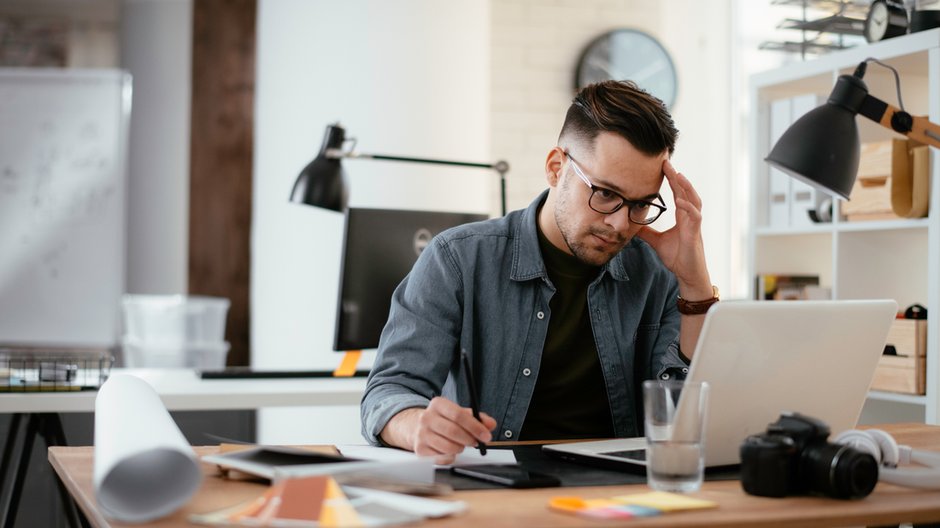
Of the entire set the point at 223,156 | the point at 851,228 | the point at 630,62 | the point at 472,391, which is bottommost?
the point at 472,391

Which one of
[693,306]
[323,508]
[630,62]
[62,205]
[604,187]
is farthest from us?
[630,62]

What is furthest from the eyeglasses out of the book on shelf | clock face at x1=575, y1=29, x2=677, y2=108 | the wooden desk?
clock face at x1=575, y1=29, x2=677, y2=108

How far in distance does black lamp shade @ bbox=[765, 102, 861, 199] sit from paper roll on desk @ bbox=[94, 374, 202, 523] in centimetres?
104

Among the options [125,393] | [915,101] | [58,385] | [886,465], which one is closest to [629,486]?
[886,465]

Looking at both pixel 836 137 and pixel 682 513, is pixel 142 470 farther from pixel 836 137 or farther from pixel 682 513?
pixel 836 137

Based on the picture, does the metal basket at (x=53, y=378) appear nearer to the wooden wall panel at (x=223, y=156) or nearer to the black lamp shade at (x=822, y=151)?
the black lamp shade at (x=822, y=151)

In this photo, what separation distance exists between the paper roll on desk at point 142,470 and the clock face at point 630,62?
376 centimetres

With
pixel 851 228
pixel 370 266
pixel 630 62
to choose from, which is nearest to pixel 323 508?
pixel 370 266

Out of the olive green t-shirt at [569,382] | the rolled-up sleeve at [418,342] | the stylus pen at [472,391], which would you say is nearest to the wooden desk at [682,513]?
the stylus pen at [472,391]

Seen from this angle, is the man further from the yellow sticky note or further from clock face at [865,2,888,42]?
clock face at [865,2,888,42]

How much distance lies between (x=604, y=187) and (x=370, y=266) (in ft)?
3.30

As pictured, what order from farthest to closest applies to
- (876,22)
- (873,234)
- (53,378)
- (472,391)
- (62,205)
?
(62,205), (873,234), (876,22), (53,378), (472,391)

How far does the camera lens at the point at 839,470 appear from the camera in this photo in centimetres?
Result: 109

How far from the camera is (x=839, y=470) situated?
1.09m
